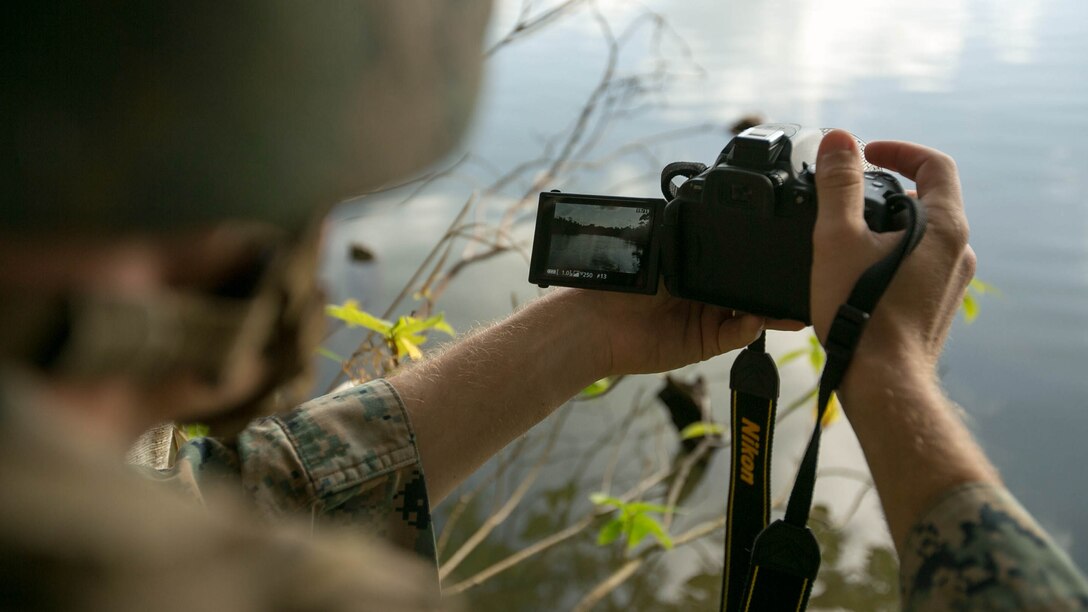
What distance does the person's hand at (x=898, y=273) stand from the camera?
60cm

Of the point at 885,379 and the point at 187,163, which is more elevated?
Answer: the point at 187,163

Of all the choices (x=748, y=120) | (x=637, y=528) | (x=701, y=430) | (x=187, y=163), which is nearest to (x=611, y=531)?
(x=637, y=528)

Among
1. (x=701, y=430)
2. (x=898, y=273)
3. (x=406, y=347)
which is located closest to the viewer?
(x=898, y=273)

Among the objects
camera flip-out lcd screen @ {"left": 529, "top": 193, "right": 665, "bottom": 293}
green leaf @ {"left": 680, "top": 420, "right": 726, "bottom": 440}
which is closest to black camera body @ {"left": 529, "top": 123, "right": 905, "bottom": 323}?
camera flip-out lcd screen @ {"left": 529, "top": 193, "right": 665, "bottom": 293}

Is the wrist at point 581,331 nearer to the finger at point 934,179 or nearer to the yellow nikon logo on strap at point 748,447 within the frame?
the yellow nikon logo on strap at point 748,447

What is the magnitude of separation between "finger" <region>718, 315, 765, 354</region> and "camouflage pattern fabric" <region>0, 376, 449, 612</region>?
0.51 metres

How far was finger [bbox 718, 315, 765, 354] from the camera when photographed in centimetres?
78

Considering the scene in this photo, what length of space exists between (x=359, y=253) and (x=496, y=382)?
0.92 metres

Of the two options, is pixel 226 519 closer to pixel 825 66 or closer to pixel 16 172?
pixel 16 172

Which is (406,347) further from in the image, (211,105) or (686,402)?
(211,105)

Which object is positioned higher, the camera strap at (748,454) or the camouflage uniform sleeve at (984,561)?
the camouflage uniform sleeve at (984,561)

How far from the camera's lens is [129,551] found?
0.26 metres

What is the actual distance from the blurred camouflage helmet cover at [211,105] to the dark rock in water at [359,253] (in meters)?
1.34

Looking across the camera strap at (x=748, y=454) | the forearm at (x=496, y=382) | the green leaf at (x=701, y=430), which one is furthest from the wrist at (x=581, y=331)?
the green leaf at (x=701, y=430)
